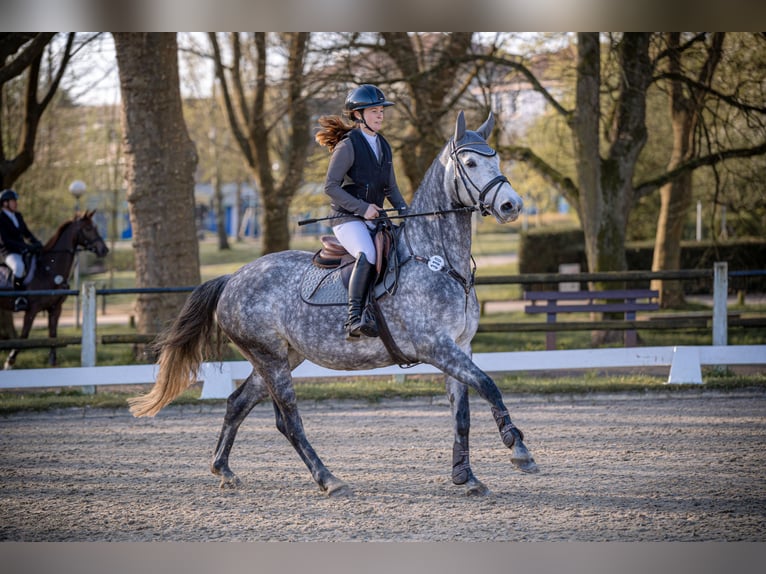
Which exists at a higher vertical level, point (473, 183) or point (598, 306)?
point (473, 183)

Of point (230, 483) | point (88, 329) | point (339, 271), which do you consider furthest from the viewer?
point (88, 329)

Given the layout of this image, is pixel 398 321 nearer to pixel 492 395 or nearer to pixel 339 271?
pixel 339 271

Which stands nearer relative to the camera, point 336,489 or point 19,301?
point 336,489

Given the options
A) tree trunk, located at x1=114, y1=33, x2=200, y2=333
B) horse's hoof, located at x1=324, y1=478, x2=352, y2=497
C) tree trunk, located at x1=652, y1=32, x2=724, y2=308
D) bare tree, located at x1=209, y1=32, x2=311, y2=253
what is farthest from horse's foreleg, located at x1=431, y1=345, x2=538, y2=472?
bare tree, located at x1=209, y1=32, x2=311, y2=253

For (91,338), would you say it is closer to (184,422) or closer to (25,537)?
(184,422)

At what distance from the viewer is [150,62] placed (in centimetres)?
1083

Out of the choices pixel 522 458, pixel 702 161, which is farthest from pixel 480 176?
pixel 702 161

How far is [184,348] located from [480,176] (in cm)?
250

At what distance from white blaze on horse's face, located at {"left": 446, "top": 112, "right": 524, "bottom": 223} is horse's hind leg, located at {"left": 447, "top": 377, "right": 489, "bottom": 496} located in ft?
3.85

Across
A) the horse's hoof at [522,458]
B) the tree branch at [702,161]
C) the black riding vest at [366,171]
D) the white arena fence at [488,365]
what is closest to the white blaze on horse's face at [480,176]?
the black riding vest at [366,171]

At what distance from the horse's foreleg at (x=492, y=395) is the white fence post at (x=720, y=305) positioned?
5.62 meters

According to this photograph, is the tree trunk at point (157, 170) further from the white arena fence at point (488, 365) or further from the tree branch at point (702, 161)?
the tree branch at point (702, 161)

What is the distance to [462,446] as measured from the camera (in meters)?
5.27

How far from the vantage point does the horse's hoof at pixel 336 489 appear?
17.4 ft
